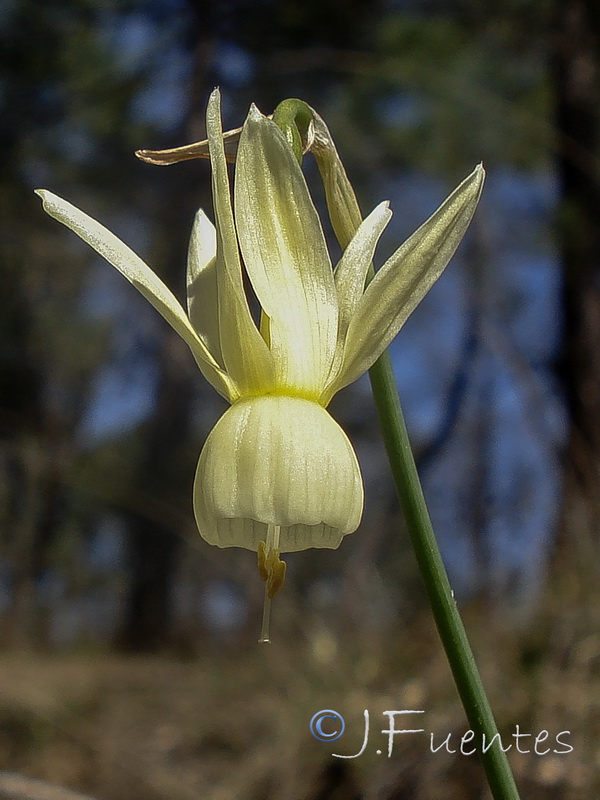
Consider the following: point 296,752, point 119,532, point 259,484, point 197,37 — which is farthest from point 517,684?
point 119,532

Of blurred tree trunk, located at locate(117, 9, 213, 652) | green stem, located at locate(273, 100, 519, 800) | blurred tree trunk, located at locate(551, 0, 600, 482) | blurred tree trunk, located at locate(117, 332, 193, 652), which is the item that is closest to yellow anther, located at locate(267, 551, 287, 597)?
green stem, located at locate(273, 100, 519, 800)

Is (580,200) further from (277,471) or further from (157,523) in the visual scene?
(277,471)

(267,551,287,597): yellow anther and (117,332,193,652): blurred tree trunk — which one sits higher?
(117,332,193,652): blurred tree trunk

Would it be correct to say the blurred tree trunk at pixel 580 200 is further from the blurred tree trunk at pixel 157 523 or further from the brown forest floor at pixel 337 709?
the blurred tree trunk at pixel 157 523

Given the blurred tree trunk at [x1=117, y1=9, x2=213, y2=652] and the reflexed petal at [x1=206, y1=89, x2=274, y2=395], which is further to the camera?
the blurred tree trunk at [x1=117, y1=9, x2=213, y2=652]

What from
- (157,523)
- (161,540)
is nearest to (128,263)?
(157,523)

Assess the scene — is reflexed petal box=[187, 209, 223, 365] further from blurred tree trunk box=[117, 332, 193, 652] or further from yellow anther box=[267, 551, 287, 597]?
blurred tree trunk box=[117, 332, 193, 652]

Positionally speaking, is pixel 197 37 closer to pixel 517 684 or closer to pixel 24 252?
pixel 24 252
